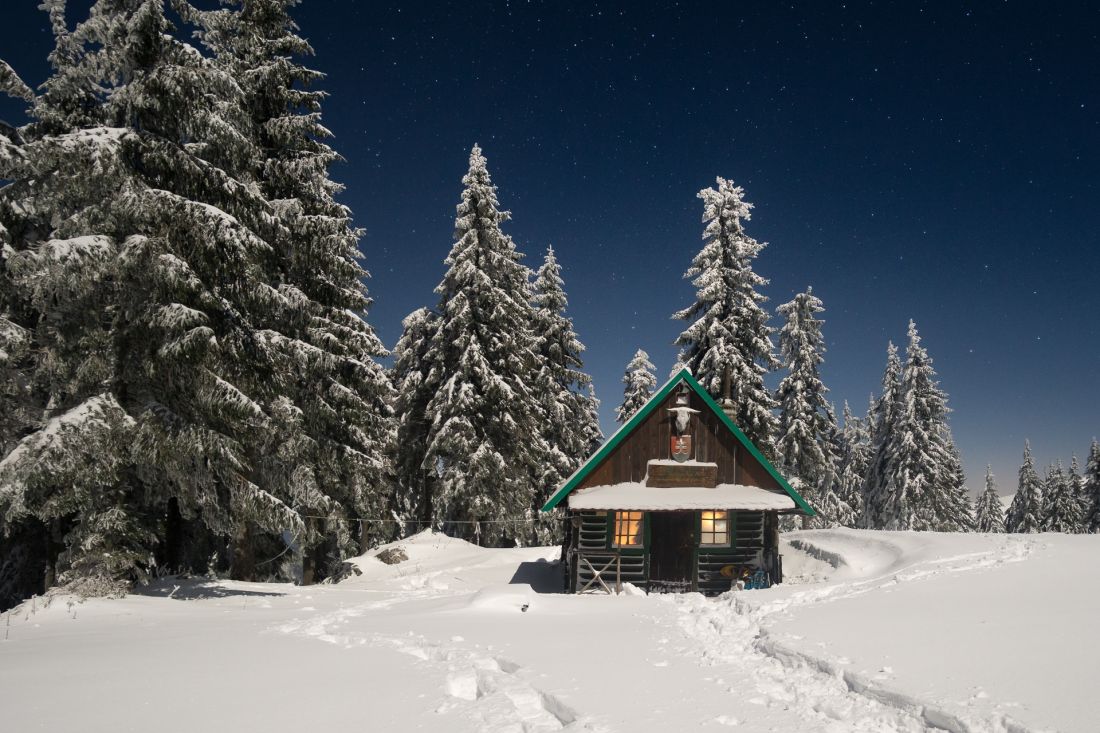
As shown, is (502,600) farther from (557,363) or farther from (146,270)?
(557,363)

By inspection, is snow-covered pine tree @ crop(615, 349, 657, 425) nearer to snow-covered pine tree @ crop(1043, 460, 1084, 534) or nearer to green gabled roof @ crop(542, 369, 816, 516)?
green gabled roof @ crop(542, 369, 816, 516)

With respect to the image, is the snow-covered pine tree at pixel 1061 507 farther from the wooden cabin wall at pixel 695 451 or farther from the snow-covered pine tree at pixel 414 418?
the snow-covered pine tree at pixel 414 418

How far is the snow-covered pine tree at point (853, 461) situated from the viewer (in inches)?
2068

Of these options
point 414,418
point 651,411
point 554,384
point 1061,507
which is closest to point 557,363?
point 554,384

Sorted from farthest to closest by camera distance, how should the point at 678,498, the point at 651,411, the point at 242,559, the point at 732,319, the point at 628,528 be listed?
the point at 732,319 → the point at 651,411 → the point at 628,528 → the point at 678,498 → the point at 242,559

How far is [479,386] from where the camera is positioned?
26.1 metres

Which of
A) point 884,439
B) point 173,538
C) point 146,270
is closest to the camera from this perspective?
point 146,270

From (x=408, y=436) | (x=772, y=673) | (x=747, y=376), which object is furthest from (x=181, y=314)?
(x=747, y=376)

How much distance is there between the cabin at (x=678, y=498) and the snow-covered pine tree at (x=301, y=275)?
22.8 ft

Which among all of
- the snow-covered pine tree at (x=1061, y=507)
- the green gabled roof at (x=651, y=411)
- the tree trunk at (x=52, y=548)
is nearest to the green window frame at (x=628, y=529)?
the green gabled roof at (x=651, y=411)

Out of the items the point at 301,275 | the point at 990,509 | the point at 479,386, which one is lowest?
the point at 990,509

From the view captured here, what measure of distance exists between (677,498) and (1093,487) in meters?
43.9

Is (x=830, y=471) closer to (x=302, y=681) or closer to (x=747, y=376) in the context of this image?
(x=747, y=376)

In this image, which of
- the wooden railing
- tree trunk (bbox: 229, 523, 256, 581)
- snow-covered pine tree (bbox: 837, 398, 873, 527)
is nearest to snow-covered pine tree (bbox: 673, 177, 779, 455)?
the wooden railing
